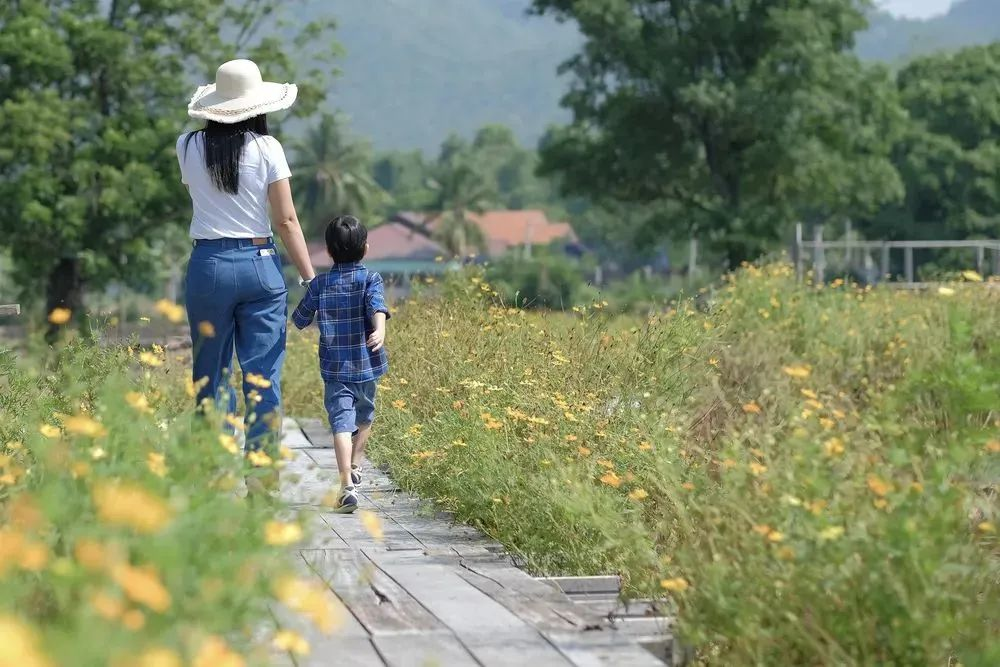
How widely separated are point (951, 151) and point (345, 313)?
50280mm

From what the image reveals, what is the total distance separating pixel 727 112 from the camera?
35.2m

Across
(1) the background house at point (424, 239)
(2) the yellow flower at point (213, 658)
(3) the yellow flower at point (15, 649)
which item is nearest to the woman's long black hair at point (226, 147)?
(2) the yellow flower at point (213, 658)

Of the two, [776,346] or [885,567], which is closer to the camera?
[885,567]

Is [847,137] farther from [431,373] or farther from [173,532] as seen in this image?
[173,532]

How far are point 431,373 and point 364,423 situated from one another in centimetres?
190

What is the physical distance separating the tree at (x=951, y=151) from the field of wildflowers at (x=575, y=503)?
4747cm

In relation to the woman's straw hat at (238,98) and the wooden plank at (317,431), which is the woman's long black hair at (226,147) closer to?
the woman's straw hat at (238,98)

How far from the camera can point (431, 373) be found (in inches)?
348

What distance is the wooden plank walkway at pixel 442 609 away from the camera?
12.5ft

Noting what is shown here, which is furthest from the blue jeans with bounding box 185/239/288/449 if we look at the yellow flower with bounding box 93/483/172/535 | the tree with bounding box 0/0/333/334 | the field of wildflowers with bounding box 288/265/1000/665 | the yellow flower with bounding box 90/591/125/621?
the tree with bounding box 0/0/333/334

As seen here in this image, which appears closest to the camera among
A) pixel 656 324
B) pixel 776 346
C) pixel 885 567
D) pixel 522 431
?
pixel 885 567

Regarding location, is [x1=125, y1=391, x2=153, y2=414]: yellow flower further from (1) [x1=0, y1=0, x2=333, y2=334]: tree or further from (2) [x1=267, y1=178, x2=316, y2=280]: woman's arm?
(1) [x1=0, y1=0, x2=333, y2=334]: tree

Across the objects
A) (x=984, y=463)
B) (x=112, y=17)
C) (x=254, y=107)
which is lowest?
(x=984, y=463)

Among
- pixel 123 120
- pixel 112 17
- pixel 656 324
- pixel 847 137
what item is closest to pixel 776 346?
pixel 656 324
